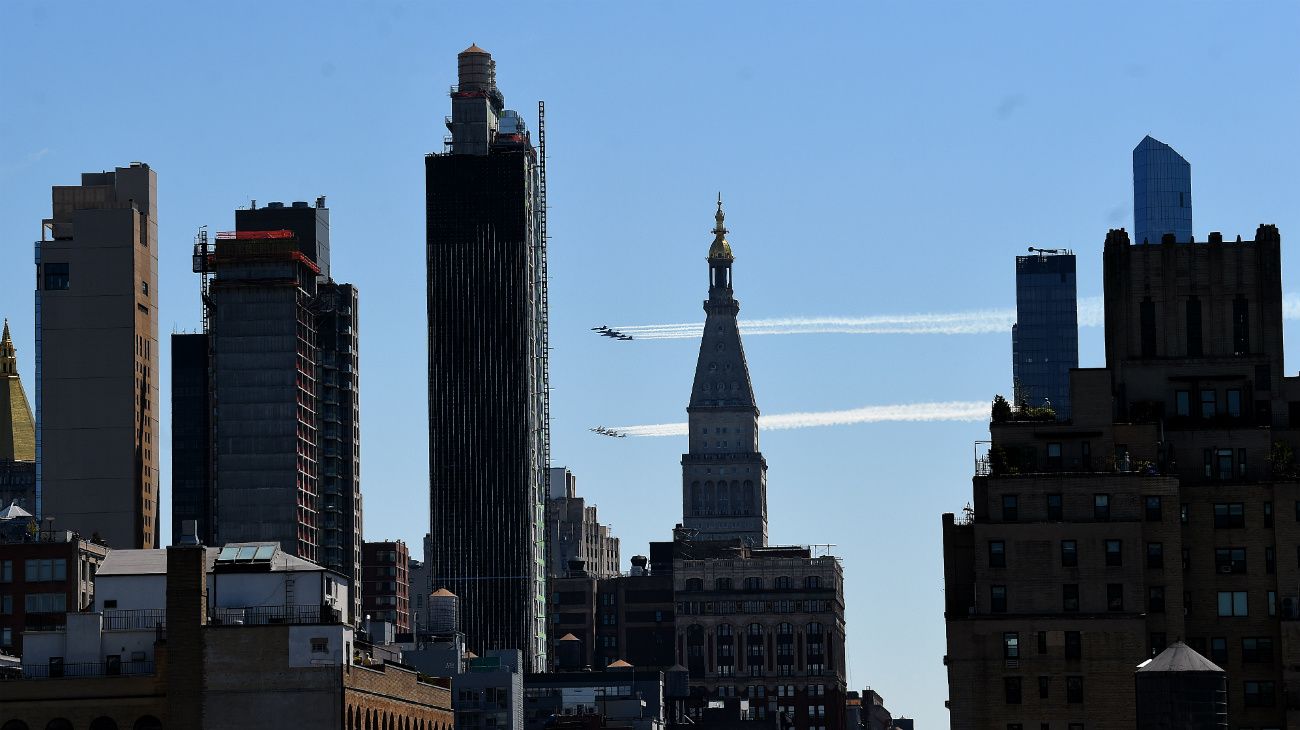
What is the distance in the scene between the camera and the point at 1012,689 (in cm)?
18275

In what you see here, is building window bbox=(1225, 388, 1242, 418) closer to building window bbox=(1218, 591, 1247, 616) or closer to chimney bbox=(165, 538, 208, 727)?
building window bbox=(1218, 591, 1247, 616)

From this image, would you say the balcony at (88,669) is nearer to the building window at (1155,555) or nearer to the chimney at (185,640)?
the chimney at (185,640)

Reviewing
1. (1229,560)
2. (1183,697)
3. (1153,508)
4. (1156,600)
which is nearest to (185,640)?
(1183,697)

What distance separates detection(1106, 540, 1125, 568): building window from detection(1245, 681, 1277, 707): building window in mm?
10943

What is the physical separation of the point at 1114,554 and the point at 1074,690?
906 cm

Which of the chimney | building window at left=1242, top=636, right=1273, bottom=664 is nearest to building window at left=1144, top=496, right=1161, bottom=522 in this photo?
building window at left=1242, top=636, right=1273, bottom=664

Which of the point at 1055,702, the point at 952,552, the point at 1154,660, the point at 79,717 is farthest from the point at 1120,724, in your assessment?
the point at 79,717

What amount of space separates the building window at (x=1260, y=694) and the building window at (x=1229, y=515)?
10.5 m

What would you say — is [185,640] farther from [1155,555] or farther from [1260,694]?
[1260,694]

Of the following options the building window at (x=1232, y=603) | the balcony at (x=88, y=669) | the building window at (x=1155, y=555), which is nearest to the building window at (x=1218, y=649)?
the building window at (x=1232, y=603)

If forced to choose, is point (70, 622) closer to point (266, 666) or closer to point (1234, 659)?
point (266, 666)

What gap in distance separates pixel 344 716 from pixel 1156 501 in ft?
177

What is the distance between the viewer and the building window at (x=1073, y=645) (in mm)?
182250

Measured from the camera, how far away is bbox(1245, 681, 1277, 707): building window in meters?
181
